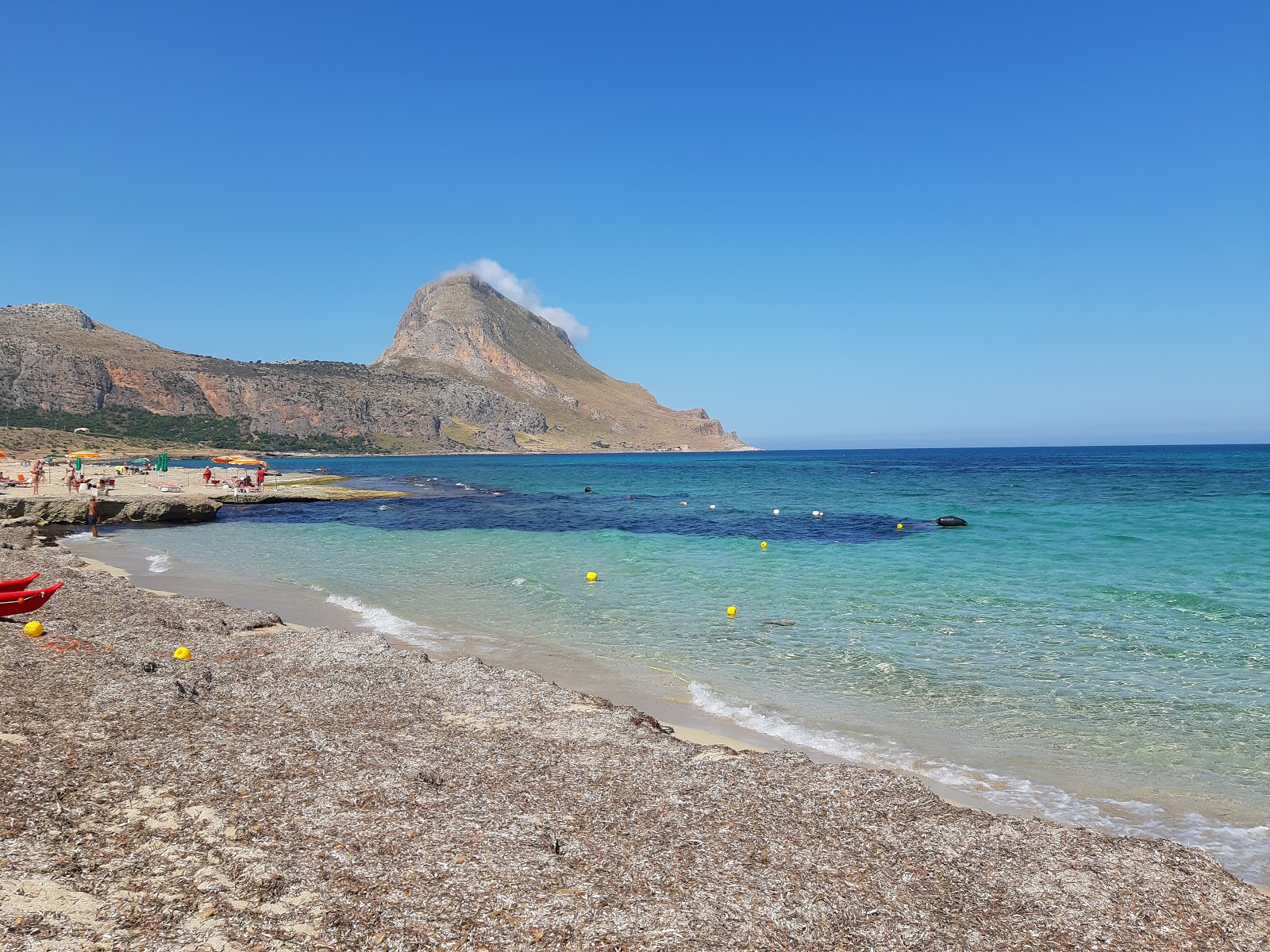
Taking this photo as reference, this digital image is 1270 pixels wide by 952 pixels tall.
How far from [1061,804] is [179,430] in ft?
576

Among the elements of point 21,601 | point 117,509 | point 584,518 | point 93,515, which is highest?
point 21,601

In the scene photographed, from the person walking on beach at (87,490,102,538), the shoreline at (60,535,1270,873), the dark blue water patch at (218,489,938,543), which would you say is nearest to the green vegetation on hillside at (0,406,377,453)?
the dark blue water patch at (218,489,938,543)

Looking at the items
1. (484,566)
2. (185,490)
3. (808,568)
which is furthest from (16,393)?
(808,568)

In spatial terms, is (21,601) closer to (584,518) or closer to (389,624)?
(389,624)

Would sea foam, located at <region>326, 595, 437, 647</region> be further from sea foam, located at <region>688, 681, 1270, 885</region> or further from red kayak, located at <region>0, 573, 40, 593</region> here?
sea foam, located at <region>688, 681, 1270, 885</region>

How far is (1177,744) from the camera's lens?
9.75 meters

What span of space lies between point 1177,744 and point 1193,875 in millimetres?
4493

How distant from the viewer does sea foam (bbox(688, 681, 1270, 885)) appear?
7145 millimetres

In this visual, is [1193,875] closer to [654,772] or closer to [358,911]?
[654,772]

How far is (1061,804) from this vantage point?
8.07 meters

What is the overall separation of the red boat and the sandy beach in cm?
501

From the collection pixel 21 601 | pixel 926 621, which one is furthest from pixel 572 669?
A: pixel 21 601

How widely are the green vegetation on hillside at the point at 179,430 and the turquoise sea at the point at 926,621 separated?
112 metres

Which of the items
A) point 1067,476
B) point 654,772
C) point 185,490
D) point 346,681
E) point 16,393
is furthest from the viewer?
point 16,393
